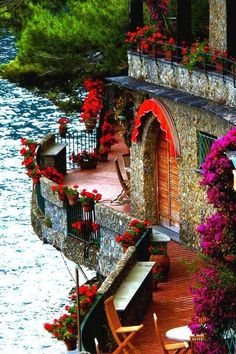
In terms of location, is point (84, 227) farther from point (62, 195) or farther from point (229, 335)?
point (229, 335)

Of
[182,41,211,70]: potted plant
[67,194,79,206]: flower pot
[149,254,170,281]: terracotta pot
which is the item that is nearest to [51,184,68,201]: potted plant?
[67,194,79,206]: flower pot

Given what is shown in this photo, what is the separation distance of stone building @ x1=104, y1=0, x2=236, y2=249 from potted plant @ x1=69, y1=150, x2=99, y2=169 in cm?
551

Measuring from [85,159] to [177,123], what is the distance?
10.1 meters

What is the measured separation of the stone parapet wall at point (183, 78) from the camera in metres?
34.8

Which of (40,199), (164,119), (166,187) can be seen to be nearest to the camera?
(164,119)

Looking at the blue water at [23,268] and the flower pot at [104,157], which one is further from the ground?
the flower pot at [104,157]

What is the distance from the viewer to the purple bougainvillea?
82.3 ft

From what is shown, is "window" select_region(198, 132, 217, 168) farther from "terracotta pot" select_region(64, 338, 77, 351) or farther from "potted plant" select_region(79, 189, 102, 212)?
"terracotta pot" select_region(64, 338, 77, 351)

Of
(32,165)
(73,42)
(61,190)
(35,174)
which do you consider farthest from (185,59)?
(73,42)

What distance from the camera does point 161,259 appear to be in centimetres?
3369

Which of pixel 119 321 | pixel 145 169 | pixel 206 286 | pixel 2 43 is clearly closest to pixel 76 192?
pixel 145 169

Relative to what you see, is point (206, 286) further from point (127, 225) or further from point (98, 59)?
point (98, 59)

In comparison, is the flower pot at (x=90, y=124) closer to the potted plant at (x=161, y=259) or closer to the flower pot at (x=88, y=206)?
the flower pot at (x=88, y=206)

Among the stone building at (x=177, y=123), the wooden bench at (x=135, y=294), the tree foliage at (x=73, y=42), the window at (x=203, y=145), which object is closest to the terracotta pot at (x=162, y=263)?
the wooden bench at (x=135, y=294)
